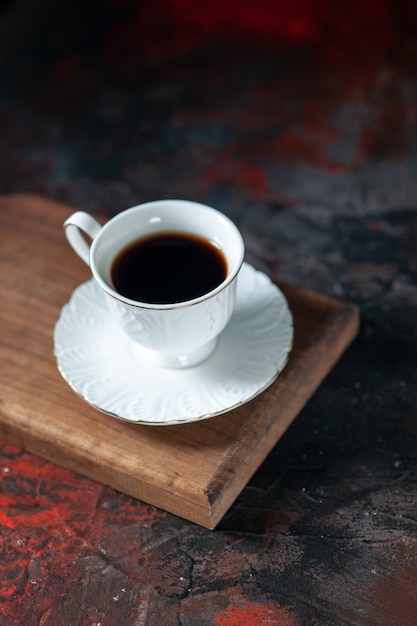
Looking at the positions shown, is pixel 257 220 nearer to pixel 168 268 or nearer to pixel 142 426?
pixel 168 268

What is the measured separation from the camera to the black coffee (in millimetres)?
893

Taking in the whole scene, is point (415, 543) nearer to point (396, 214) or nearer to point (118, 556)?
point (118, 556)

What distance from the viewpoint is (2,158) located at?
1.45 metres

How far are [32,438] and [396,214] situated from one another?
0.69 meters

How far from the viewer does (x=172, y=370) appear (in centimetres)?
92

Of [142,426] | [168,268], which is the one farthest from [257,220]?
[142,426]

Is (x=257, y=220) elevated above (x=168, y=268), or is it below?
below

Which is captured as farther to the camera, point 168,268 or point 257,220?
point 257,220

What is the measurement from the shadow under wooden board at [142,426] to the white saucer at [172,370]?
29mm

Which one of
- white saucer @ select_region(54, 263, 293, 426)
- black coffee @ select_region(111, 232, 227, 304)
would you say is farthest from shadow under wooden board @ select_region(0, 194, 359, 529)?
black coffee @ select_region(111, 232, 227, 304)

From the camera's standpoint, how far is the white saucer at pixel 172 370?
0.87 meters

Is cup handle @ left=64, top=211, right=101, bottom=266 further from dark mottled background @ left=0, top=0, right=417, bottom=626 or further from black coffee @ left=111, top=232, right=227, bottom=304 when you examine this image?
dark mottled background @ left=0, top=0, right=417, bottom=626

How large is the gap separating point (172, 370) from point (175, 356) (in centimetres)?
3

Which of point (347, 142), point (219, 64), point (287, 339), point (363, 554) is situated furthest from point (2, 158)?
point (363, 554)
